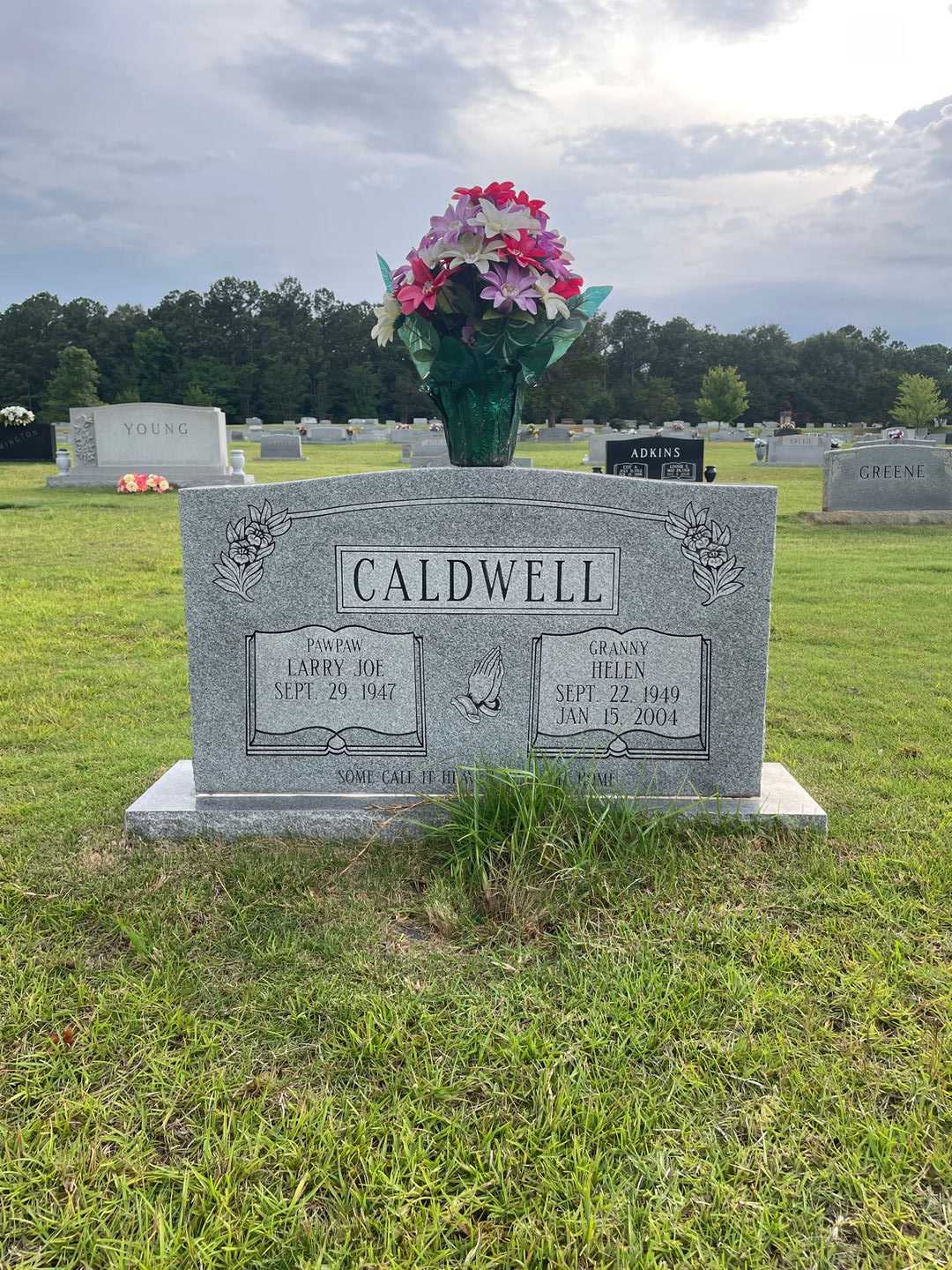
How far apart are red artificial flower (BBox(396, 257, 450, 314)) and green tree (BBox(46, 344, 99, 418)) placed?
1985 inches

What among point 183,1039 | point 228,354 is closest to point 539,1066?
point 183,1039

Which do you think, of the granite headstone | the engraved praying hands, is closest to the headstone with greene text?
the granite headstone

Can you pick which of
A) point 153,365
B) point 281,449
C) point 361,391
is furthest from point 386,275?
point 361,391

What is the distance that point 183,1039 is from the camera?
2.11 metres

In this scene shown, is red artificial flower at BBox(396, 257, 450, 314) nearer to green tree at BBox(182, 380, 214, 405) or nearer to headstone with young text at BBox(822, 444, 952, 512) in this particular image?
headstone with young text at BBox(822, 444, 952, 512)

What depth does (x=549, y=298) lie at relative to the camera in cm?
300

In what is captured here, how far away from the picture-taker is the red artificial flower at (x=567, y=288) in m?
3.11

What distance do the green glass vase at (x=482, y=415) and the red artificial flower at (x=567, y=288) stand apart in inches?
11.6

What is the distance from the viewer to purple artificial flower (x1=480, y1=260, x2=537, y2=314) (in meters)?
2.92

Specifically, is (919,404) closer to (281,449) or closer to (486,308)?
(281,449)

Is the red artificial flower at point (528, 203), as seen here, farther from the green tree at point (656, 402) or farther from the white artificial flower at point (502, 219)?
the green tree at point (656, 402)

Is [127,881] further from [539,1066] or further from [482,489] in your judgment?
[482,489]

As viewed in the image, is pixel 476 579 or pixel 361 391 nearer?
pixel 476 579

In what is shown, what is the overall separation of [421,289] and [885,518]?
11051 millimetres
